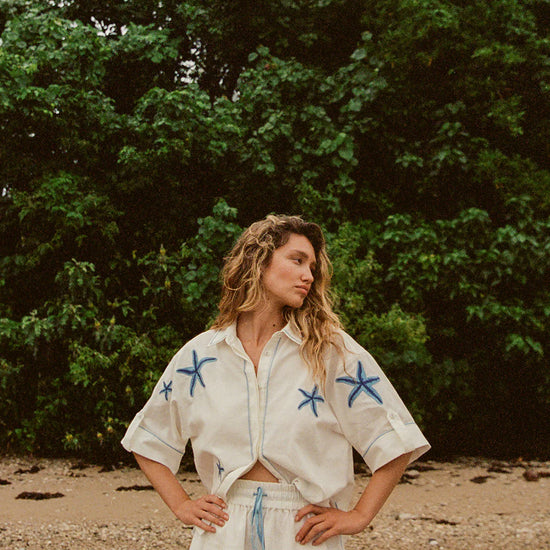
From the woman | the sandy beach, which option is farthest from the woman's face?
the sandy beach

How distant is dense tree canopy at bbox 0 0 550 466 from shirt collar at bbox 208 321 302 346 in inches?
188

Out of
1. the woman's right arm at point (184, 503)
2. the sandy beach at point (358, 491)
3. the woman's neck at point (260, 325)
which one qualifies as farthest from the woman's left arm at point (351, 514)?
the sandy beach at point (358, 491)

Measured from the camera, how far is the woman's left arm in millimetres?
1695

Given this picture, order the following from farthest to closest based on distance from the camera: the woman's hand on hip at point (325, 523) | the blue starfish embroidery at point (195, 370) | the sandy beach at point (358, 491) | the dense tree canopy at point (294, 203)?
the dense tree canopy at point (294, 203) → the sandy beach at point (358, 491) → the blue starfish embroidery at point (195, 370) → the woman's hand on hip at point (325, 523)

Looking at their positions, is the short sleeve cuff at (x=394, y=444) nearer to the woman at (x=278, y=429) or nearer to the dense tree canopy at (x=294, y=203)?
the woman at (x=278, y=429)

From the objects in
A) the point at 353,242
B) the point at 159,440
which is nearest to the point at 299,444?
the point at 159,440

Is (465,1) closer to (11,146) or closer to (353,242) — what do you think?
(353,242)

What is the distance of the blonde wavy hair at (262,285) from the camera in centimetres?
188

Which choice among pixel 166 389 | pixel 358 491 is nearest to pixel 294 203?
pixel 358 491

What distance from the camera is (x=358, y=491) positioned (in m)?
6.10

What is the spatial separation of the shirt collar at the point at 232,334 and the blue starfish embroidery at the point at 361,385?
16cm

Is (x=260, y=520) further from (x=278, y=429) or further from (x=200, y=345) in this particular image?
(x=200, y=345)

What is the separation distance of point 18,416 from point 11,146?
2.94 m

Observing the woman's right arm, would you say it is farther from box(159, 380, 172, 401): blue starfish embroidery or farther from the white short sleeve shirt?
box(159, 380, 172, 401): blue starfish embroidery
